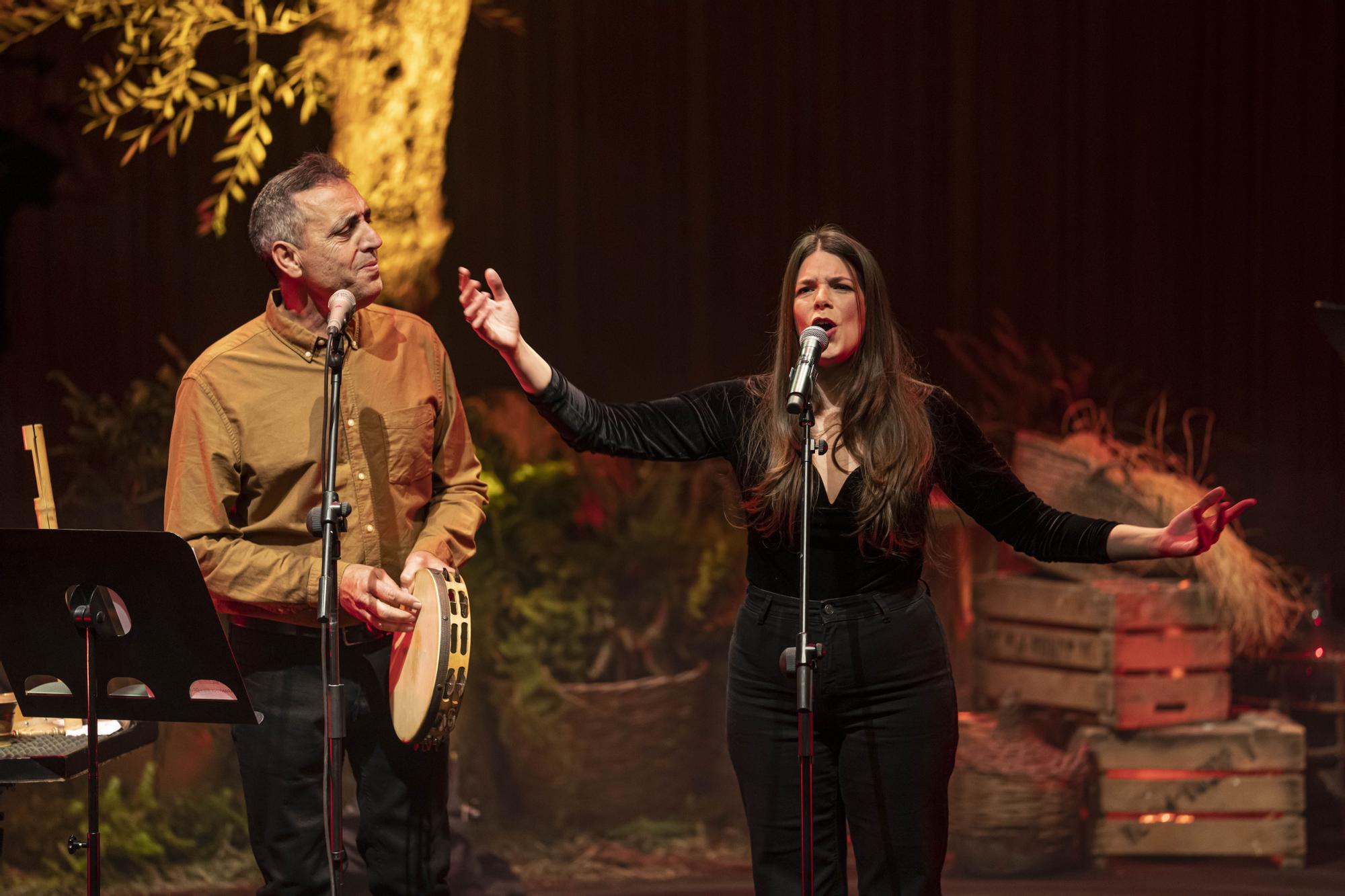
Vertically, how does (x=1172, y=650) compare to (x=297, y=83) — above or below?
below

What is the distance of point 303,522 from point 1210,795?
3351 mm

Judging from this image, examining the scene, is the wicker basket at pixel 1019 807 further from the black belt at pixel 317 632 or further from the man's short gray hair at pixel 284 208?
the man's short gray hair at pixel 284 208

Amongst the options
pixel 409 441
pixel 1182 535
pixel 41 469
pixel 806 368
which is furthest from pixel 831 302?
pixel 41 469

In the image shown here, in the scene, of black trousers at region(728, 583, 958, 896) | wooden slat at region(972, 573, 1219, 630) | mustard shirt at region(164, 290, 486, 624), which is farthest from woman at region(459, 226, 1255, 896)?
wooden slat at region(972, 573, 1219, 630)

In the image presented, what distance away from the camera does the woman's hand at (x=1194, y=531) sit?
2482 mm

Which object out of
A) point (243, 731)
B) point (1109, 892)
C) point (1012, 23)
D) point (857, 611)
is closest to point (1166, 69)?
point (1012, 23)

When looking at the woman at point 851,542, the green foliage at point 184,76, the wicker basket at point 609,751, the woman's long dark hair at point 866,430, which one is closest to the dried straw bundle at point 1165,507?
the wicker basket at point 609,751

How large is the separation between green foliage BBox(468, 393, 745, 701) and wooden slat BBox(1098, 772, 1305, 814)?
4.91 ft

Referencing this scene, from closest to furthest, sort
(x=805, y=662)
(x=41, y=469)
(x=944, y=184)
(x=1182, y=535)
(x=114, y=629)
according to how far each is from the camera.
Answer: (x=805, y=662) < (x=114, y=629) < (x=1182, y=535) < (x=41, y=469) < (x=944, y=184)

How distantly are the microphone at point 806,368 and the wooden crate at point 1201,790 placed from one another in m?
2.69

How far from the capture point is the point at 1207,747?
4.49 meters

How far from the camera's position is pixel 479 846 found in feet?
15.3

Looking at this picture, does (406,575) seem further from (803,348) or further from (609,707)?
(609,707)

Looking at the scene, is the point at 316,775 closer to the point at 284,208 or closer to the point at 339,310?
the point at 339,310
